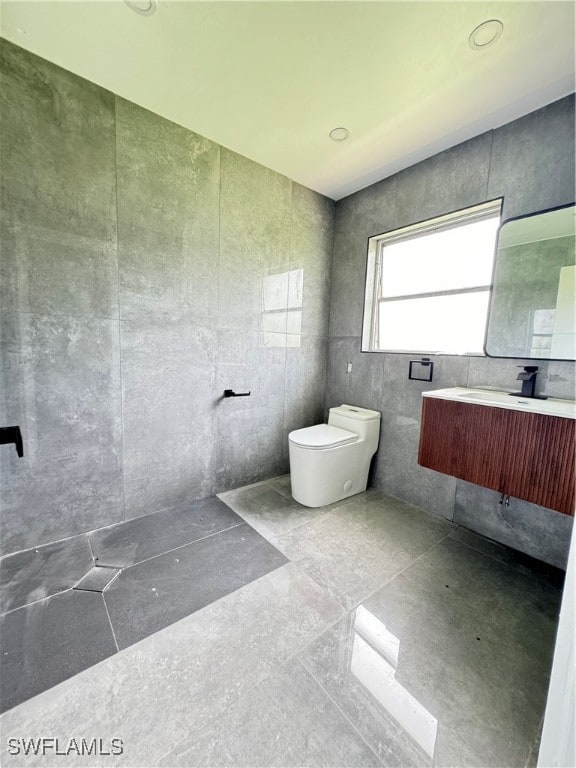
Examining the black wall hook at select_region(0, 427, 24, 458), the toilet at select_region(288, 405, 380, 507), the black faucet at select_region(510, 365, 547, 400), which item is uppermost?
the black faucet at select_region(510, 365, 547, 400)

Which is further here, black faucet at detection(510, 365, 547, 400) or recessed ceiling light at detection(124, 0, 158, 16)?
black faucet at detection(510, 365, 547, 400)

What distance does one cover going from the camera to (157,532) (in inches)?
75.5

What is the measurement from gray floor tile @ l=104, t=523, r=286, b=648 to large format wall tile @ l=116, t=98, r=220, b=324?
4.77 feet

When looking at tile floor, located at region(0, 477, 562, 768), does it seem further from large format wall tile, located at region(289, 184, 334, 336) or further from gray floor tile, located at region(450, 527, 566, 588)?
large format wall tile, located at region(289, 184, 334, 336)

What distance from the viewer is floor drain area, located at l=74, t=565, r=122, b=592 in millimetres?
1477

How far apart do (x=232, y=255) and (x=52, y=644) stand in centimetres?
229

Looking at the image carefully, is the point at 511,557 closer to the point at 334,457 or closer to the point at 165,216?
the point at 334,457

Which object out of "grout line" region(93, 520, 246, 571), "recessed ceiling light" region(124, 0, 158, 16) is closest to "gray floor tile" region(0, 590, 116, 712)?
"grout line" region(93, 520, 246, 571)

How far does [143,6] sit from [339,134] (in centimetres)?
115

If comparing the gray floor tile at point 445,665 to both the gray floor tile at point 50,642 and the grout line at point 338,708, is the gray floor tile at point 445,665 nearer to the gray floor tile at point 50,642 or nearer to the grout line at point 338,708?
the grout line at point 338,708

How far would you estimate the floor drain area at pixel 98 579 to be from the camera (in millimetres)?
1477

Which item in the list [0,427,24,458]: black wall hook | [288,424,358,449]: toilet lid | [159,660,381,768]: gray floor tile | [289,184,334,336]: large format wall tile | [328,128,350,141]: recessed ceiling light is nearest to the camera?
[159,660,381,768]: gray floor tile

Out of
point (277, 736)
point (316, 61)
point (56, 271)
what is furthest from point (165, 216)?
point (277, 736)

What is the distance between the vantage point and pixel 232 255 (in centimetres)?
225
